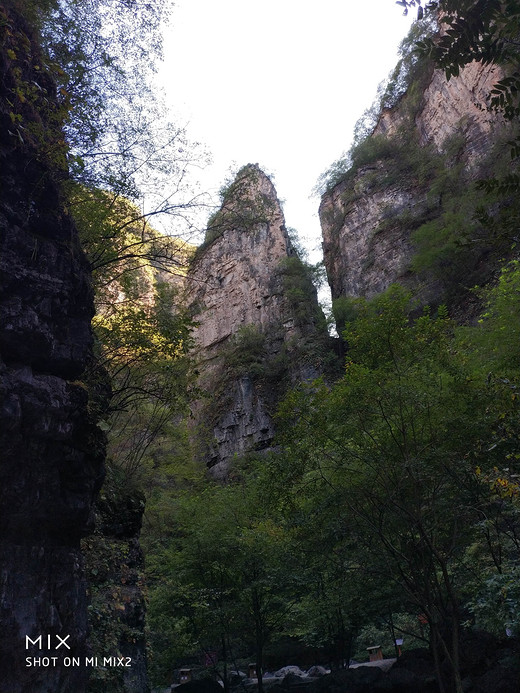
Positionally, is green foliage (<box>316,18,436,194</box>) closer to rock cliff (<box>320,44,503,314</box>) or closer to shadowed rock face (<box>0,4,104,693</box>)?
rock cliff (<box>320,44,503,314</box>)

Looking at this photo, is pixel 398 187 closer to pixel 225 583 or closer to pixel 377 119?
pixel 377 119

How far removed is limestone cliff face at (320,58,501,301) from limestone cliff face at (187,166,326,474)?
316cm

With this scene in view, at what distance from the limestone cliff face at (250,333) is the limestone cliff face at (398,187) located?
10.4 ft

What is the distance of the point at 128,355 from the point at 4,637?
6010mm

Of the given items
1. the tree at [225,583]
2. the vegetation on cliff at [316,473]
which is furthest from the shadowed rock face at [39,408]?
the tree at [225,583]

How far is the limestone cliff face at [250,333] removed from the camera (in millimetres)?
29219

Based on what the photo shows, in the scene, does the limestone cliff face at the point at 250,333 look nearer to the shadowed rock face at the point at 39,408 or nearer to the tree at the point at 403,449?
the tree at the point at 403,449

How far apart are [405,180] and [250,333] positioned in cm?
1380

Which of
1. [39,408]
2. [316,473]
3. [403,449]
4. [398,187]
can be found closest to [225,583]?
[316,473]

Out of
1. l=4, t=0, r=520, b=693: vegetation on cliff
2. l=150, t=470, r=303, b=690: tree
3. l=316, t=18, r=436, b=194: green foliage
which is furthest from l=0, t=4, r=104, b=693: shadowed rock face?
l=316, t=18, r=436, b=194: green foliage

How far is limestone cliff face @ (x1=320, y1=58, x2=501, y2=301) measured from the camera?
26109 millimetres

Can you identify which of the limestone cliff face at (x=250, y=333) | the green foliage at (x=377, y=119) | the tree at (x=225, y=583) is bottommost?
the tree at (x=225, y=583)

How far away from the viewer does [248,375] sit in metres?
31.1

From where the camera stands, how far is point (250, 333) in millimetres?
33312
